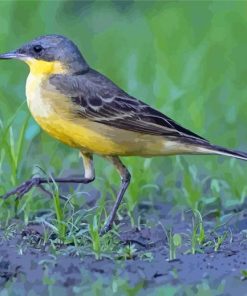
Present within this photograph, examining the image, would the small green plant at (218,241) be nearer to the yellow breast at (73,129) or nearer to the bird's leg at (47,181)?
the yellow breast at (73,129)

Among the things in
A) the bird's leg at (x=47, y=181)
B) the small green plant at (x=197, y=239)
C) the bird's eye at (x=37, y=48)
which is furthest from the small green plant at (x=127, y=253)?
the bird's eye at (x=37, y=48)

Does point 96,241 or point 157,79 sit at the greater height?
point 157,79

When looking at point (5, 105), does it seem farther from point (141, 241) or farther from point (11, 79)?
point (141, 241)

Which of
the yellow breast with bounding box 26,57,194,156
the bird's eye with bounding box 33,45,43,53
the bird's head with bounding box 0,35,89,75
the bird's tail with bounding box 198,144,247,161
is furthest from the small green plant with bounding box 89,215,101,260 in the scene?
the bird's eye with bounding box 33,45,43,53

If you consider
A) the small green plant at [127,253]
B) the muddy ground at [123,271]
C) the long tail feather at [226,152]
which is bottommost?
the muddy ground at [123,271]

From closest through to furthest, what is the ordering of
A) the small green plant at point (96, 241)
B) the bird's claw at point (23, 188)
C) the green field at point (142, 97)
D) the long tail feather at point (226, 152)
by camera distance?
1. the small green plant at point (96, 241)
2. the bird's claw at point (23, 188)
3. the long tail feather at point (226, 152)
4. the green field at point (142, 97)

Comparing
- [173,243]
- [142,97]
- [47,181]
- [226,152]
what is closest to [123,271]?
[173,243]

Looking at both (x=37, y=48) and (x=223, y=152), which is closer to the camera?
(x=223, y=152)

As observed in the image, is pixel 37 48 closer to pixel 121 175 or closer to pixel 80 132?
pixel 80 132
